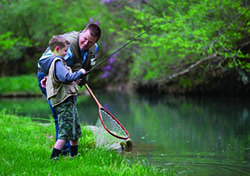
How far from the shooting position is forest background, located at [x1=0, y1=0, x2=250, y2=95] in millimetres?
11492

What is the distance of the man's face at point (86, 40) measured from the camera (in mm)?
4754

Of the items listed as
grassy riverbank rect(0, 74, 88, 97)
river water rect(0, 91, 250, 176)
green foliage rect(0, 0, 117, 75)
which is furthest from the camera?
green foliage rect(0, 0, 117, 75)

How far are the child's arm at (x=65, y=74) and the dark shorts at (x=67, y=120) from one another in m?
0.32

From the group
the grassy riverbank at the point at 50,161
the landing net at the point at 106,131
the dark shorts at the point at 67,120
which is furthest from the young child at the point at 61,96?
the landing net at the point at 106,131

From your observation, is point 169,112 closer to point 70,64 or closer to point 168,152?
point 168,152

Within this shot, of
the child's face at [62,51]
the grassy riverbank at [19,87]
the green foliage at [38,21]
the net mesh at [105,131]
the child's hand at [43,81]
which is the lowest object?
the net mesh at [105,131]

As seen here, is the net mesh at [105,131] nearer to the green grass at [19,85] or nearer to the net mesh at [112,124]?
the net mesh at [112,124]

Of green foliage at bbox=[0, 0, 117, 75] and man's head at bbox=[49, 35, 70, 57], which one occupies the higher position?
green foliage at bbox=[0, 0, 117, 75]

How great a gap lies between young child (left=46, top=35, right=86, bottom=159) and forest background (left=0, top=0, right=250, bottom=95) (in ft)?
22.6

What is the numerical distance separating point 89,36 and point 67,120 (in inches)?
43.5

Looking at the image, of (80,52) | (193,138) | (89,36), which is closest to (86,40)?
(89,36)

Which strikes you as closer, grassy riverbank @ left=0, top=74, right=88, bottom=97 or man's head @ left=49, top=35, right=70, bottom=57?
man's head @ left=49, top=35, right=70, bottom=57

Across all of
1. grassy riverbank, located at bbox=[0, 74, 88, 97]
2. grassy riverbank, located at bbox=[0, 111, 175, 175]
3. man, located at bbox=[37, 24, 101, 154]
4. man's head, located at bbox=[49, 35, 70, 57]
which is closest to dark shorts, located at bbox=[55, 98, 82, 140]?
grassy riverbank, located at bbox=[0, 111, 175, 175]

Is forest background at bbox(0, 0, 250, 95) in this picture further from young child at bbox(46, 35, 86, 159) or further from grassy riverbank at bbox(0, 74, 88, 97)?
young child at bbox(46, 35, 86, 159)
